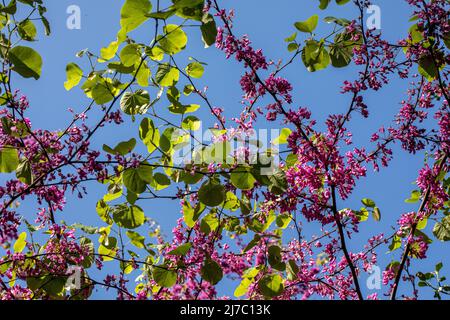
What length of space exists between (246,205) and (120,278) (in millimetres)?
1091

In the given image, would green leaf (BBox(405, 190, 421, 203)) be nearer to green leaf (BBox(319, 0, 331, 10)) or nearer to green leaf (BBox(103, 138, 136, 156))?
green leaf (BBox(319, 0, 331, 10))

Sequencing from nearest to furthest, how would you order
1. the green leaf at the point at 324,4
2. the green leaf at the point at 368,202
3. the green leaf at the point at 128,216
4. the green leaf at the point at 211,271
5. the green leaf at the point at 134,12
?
1. the green leaf at the point at 134,12
2. the green leaf at the point at 211,271
3. the green leaf at the point at 324,4
4. the green leaf at the point at 128,216
5. the green leaf at the point at 368,202

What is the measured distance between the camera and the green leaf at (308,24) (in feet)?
13.6

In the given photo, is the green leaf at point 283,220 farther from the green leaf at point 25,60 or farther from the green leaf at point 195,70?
the green leaf at point 25,60

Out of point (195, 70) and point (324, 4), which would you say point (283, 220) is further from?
point (324, 4)

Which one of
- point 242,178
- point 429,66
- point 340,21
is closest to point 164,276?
point 242,178

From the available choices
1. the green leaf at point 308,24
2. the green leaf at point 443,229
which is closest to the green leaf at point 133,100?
the green leaf at point 308,24

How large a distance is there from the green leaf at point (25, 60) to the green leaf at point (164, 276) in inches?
62.2

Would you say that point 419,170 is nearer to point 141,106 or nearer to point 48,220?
point 141,106

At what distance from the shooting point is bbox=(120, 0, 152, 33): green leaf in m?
3.61

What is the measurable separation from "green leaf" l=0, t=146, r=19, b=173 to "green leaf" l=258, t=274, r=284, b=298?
1833mm

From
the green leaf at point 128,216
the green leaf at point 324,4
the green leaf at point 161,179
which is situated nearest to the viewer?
the green leaf at point 161,179

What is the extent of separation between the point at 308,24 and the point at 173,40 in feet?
3.23

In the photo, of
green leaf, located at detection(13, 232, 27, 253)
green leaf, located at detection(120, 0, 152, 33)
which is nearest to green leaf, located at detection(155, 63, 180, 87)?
green leaf, located at detection(120, 0, 152, 33)
